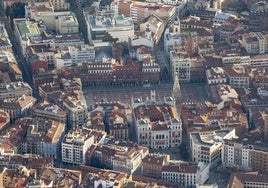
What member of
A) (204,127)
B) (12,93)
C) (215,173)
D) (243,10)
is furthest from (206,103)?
(243,10)

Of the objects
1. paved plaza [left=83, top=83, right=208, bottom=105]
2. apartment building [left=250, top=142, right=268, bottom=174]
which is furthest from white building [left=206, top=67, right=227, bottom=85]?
apartment building [left=250, top=142, right=268, bottom=174]

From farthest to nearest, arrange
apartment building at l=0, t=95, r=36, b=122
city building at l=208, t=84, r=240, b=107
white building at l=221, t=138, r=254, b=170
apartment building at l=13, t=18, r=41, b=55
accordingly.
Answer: apartment building at l=13, t=18, r=41, b=55, city building at l=208, t=84, r=240, b=107, apartment building at l=0, t=95, r=36, b=122, white building at l=221, t=138, r=254, b=170

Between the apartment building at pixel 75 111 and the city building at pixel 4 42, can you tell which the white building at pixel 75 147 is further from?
the city building at pixel 4 42

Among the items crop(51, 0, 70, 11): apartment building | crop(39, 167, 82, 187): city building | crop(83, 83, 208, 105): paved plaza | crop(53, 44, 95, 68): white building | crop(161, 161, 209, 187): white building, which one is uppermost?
crop(51, 0, 70, 11): apartment building

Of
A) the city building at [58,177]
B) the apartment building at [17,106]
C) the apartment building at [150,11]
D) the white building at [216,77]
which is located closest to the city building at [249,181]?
the city building at [58,177]

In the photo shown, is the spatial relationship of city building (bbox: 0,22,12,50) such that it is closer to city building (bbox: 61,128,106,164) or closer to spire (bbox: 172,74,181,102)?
spire (bbox: 172,74,181,102)

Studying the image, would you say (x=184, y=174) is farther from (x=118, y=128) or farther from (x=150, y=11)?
(x=150, y=11)

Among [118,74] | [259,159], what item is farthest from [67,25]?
[259,159]
